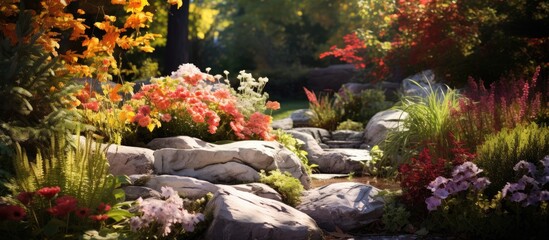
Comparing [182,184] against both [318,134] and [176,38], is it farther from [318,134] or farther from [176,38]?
[176,38]

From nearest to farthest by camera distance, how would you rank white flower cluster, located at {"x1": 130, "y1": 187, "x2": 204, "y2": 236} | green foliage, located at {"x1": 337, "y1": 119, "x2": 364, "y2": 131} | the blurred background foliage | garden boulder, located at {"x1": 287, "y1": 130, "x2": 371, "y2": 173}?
white flower cluster, located at {"x1": 130, "y1": 187, "x2": 204, "y2": 236} < garden boulder, located at {"x1": 287, "y1": 130, "x2": 371, "y2": 173} < the blurred background foliage < green foliage, located at {"x1": 337, "y1": 119, "x2": 364, "y2": 131}

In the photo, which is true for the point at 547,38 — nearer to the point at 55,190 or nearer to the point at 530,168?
the point at 530,168

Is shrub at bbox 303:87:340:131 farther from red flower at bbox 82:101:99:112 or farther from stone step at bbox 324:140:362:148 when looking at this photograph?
red flower at bbox 82:101:99:112

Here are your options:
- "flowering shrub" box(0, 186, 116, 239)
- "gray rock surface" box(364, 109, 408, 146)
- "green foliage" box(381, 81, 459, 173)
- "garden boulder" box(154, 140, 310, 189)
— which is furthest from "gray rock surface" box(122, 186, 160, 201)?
"gray rock surface" box(364, 109, 408, 146)

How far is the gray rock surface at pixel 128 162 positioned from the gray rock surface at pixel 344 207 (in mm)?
1569

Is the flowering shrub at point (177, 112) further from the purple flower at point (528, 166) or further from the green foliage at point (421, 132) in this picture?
the purple flower at point (528, 166)

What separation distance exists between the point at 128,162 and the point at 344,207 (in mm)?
2158

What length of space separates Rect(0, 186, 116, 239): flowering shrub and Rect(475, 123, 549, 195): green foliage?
10.8 ft

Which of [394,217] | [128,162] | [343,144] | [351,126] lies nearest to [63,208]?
[128,162]

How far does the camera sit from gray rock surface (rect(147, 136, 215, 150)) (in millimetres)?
7516

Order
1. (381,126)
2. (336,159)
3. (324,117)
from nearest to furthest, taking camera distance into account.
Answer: (336,159), (381,126), (324,117)

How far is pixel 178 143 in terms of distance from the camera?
24.8ft

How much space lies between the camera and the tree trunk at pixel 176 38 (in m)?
14.9

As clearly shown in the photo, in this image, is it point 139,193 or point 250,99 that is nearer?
point 139,193
